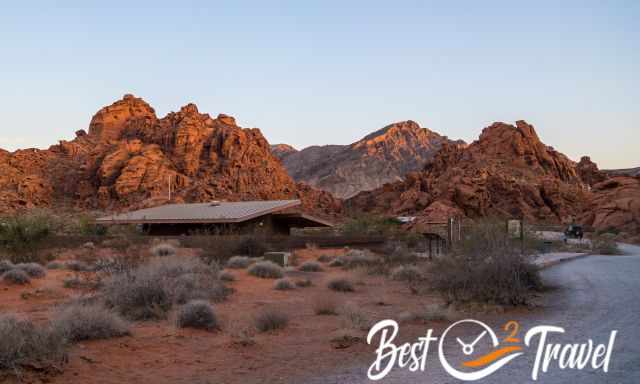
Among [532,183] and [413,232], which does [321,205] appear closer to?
[532,183]

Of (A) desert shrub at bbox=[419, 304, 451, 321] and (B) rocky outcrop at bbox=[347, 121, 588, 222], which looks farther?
(B) rocky outcrop at bbox=[347, 121, 588, 222]

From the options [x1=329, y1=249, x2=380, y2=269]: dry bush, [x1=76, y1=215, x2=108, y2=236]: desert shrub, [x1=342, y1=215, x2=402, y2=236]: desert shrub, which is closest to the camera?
[x1=329, y1=249, x2=380, y2=269]: dry bush

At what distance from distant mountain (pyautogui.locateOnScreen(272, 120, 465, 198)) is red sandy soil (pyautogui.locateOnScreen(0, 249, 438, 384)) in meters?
134

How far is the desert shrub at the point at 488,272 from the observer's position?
14.9 metres

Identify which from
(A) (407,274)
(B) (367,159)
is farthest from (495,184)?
(B) (367,159)

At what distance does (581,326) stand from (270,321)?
5.75m

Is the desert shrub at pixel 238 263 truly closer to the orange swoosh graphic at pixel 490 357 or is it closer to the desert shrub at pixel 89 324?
the desert shrub at pixel 89 324

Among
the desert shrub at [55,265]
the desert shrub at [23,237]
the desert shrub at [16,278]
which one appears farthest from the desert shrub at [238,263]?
the desert shrub at [16,278]

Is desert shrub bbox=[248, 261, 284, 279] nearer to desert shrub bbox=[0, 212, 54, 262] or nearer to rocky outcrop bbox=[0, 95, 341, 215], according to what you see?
desert shrub bbox=[0, 212, 54, 262]

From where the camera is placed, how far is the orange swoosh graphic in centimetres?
867

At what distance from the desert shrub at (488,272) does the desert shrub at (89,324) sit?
7.79 meters

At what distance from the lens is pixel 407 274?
22531 mm

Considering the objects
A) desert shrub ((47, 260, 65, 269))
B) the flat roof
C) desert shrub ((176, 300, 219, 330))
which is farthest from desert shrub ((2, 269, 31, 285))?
the flat roof

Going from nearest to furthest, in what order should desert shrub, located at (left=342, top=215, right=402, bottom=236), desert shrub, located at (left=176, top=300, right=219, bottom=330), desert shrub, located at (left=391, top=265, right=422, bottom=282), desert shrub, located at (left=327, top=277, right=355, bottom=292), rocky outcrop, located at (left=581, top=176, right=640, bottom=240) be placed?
1. desert shrub, located at (left=176, top=300, right=219, bottom=330)
2. desert shrub, located at (left=327, top=277, right=355, bottom=292)
3. desert shrub, located at (left=391, top=265, right=422, bottom=282)
4. desert shrub, located at (left=342, top=215, right=402, bottom=236)
5. rocky outcrop, located at (left=581, top=176, right=640, bottom=240)
